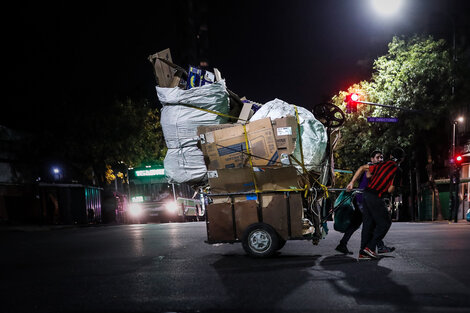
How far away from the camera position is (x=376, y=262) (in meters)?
7.16

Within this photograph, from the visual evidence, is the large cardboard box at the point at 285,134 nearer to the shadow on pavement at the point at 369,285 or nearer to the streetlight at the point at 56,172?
the shadow on pavement at the point at 369,285

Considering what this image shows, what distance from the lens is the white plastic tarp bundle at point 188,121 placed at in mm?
8219

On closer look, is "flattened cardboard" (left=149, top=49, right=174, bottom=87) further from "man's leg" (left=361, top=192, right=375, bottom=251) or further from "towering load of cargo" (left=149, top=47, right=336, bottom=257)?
"man's leg" (left=361, top=192, right=375, bottom=251)

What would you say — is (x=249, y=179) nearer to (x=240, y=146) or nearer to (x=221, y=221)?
(x=240, y=146)

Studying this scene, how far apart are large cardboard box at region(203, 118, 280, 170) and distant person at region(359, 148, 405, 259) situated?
1.49 metres

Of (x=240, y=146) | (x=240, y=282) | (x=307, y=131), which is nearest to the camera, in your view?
(x=240, y=282)

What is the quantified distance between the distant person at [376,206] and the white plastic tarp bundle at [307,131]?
0.91 meters

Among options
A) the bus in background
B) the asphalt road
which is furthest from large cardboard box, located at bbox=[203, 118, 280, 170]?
the bus in background

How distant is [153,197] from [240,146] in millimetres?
20902

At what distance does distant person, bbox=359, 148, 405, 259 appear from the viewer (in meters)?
7.32

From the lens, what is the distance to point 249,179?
784 cm

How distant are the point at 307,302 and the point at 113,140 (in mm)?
27529

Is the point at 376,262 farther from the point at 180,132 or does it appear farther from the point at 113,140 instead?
the point at 113,140

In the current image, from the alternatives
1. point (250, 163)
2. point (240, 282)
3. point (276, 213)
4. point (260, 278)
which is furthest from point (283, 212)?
point (240, 282)
